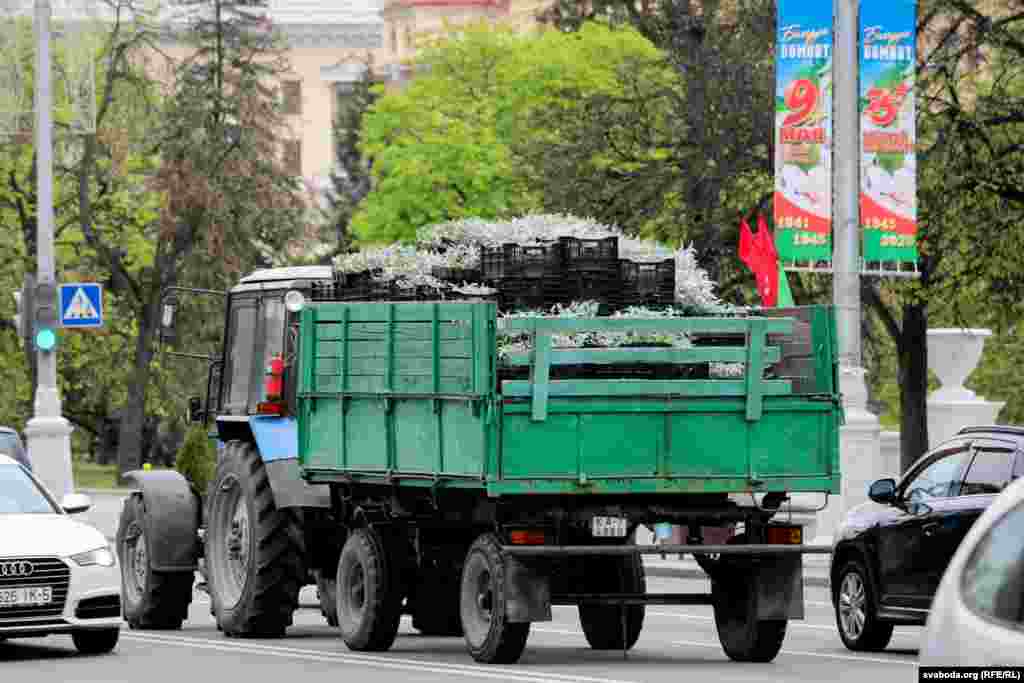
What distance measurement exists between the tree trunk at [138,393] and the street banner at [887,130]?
41.8 m

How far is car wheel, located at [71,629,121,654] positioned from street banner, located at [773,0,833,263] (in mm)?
11785

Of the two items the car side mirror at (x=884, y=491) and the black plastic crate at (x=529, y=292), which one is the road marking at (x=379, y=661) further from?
the car side mirror at (x=884, y=491)

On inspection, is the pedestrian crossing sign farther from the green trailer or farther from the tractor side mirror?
the green trailer

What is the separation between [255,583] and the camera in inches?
758

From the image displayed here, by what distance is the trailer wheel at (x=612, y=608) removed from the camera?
717 inches

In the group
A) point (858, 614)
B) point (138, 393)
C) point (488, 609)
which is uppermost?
point (138, 393)

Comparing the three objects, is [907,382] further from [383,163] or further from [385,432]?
[385,432]

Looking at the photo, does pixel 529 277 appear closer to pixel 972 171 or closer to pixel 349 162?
pixel 972 171

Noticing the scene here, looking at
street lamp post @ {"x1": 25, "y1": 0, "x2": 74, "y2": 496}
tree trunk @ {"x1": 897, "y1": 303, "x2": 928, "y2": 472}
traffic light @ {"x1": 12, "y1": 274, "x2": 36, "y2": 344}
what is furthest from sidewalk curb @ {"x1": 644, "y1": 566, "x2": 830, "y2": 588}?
tree trunk @ {"x1": 897, "y1": 303, "x2": 928, "y2": 472}

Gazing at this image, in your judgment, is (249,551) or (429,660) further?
(249,551)

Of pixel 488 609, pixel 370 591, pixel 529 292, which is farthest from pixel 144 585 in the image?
pixel 529 292

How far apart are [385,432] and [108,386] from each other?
194 ft

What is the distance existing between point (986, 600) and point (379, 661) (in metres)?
10.1

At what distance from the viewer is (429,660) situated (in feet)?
57.2
